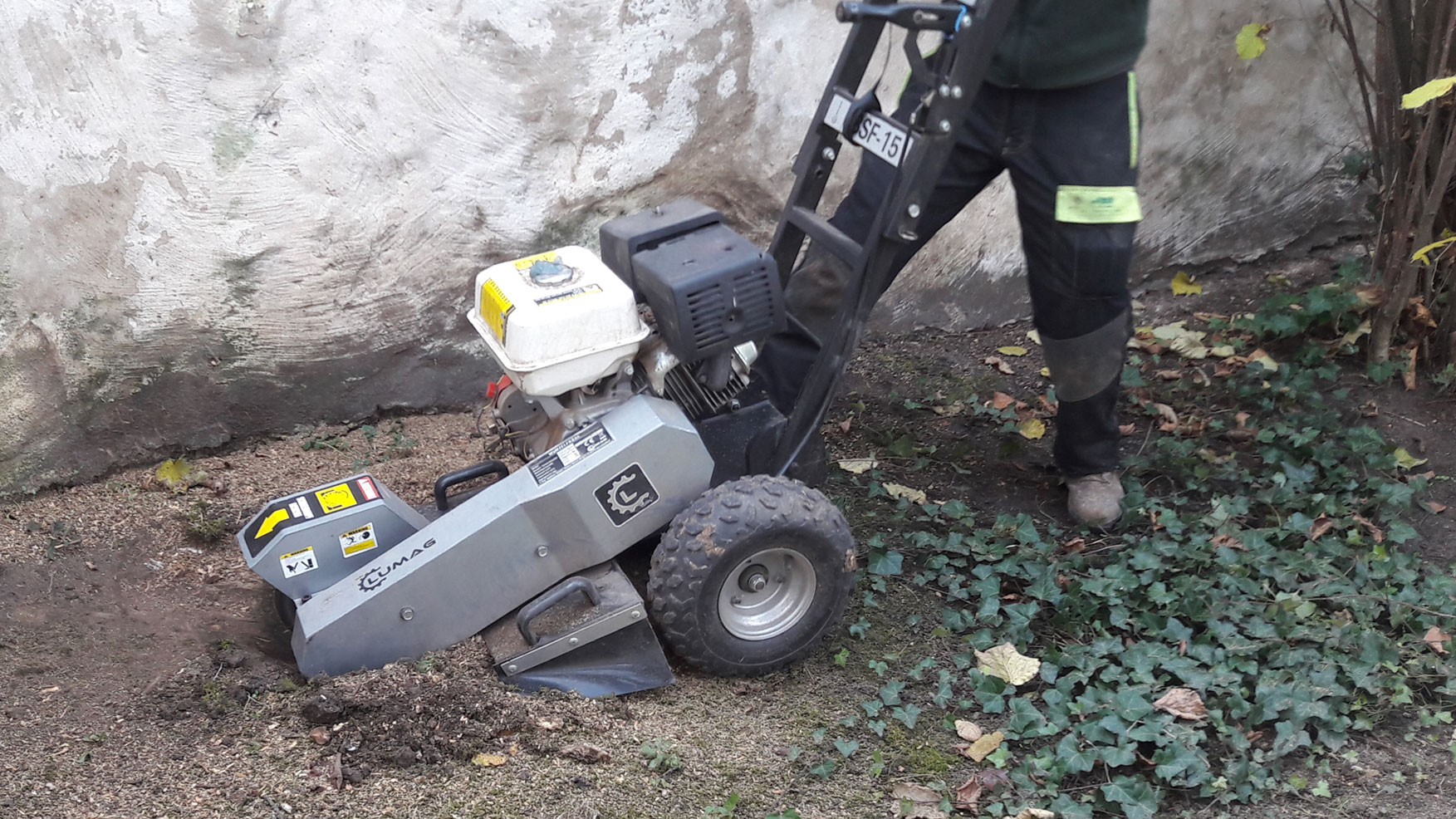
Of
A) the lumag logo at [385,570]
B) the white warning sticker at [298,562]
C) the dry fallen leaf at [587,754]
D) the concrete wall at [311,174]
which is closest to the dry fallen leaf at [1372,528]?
the concrete wall at [311,174]

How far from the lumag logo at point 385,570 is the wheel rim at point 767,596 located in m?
0.60

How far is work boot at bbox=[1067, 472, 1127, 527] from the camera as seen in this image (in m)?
3.08

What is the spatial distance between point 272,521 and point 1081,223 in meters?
1.83

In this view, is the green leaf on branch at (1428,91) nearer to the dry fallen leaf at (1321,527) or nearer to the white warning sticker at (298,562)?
the dry fallen leaf at (1321,527)

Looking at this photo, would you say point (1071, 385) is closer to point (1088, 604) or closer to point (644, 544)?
point (1088, 604)

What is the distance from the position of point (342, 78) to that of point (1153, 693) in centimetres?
240

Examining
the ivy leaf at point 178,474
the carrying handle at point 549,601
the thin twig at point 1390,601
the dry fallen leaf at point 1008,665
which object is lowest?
the thin twig at point 1390,601

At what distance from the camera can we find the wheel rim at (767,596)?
8.00 ft

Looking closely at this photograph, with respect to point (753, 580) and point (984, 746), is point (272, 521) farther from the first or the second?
point (984, 746)

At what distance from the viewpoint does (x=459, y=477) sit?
2525 mm

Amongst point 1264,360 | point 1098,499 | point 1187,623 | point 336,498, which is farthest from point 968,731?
point 1264,360

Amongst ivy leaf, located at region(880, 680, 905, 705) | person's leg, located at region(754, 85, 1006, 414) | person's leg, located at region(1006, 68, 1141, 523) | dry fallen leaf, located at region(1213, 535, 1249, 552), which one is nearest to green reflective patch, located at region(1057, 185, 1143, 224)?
person's leg, located at region(1006, 68, 1141, 523)

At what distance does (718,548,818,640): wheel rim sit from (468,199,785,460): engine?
39 cm

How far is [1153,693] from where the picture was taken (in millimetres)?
2385
